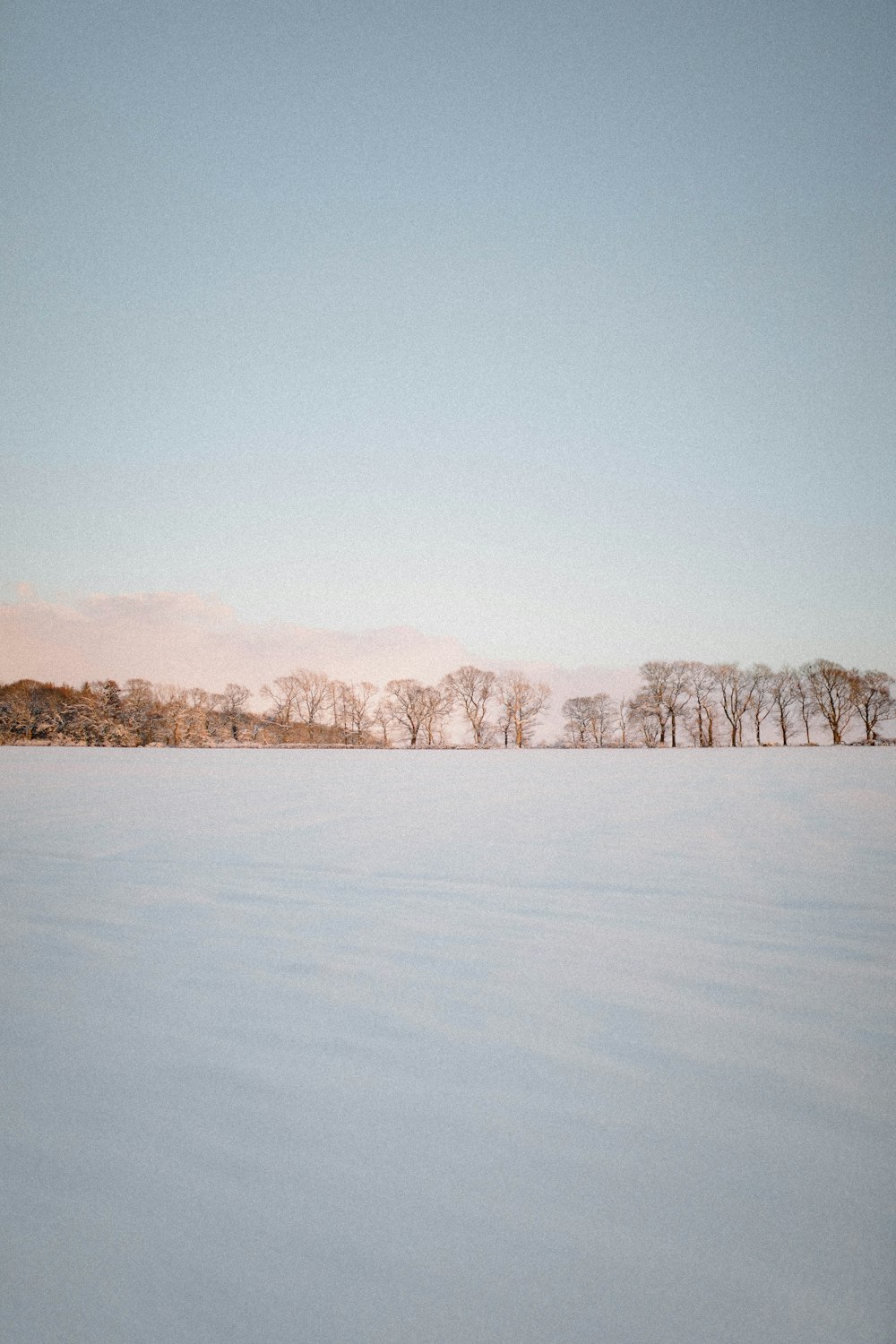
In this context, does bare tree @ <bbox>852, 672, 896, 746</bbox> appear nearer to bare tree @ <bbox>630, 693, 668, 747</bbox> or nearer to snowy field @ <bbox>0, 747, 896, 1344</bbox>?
bare tree @ <bbox>630, 693, 668, 747</bbox>

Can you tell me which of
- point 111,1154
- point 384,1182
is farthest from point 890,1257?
point 111,1154

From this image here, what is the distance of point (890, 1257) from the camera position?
1.13 meters

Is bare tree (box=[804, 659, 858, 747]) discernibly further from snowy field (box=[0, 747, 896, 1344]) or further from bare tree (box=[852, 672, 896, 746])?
snowy field (box=[0, 747, 896, 1344])

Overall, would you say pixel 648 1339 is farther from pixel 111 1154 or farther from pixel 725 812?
pixel 725 812

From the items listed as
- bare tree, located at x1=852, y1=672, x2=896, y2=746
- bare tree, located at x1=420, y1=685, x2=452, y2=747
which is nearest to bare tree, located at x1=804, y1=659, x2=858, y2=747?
bare tree, located at x1=852, y1=672, x2=896, y2=746

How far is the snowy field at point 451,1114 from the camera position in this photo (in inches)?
42.6

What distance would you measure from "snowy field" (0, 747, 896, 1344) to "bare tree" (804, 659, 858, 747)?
1512 inches

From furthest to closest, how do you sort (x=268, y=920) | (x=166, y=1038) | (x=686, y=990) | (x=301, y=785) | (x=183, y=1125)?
(x=301, y=785) → (x=268, y=920) → (x=686, y=990) → (x=166, y=1038) → (x=183, y=1125)

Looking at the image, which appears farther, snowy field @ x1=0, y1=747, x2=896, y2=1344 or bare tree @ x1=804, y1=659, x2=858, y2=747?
bare tree @ x1=804, y1=659, x2=858, y2=747

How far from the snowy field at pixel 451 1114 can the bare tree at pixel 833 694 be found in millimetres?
38409

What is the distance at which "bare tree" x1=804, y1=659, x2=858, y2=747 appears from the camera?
3562 cm

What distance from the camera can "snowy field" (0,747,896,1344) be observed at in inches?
42.6

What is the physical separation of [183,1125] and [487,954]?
54.5 inches

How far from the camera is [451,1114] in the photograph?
1.54 m
